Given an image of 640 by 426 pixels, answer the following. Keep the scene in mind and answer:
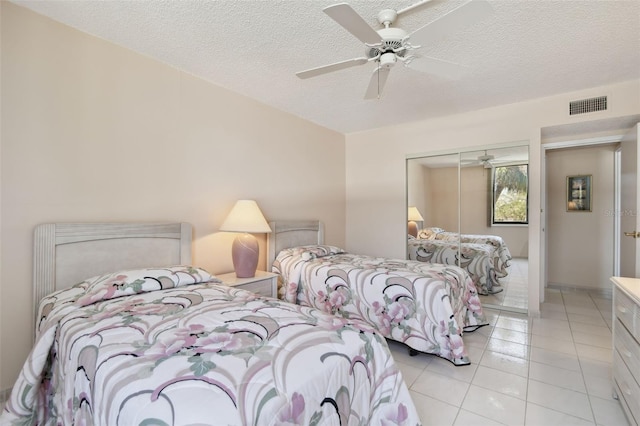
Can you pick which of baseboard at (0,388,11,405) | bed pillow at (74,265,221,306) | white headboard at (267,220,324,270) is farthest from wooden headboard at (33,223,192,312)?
white headboard at (267,220,324,270)

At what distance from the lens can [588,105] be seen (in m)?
3.17

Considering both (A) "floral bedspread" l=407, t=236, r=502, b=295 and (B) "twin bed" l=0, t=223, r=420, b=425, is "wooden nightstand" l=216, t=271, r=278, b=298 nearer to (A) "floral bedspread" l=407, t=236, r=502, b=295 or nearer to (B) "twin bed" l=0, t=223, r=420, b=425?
(B) "twin bed" l=0, t=223, r=420, b=425

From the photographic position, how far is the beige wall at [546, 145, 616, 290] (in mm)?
4215

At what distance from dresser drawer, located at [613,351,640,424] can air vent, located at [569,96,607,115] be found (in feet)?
8.03

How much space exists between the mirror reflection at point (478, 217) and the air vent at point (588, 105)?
0.56 m

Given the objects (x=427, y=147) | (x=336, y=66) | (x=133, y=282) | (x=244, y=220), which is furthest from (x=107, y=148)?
(x=427, y=147)

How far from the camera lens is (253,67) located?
2.71 metres

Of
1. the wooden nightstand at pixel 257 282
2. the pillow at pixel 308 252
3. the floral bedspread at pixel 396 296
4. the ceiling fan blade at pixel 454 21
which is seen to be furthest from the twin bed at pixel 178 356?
the ceiling fan blade at pixel 454 21

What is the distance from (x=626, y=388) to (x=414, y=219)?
9.26 ft

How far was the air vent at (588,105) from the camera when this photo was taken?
3102 millimetres

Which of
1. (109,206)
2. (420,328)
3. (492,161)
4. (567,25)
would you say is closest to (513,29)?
(567,25)

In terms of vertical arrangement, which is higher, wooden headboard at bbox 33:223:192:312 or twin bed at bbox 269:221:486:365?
wooden headboard at bbox 33:223:192:312

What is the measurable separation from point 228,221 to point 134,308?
1.33 metres

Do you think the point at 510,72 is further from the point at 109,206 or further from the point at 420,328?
the point at 109,206
